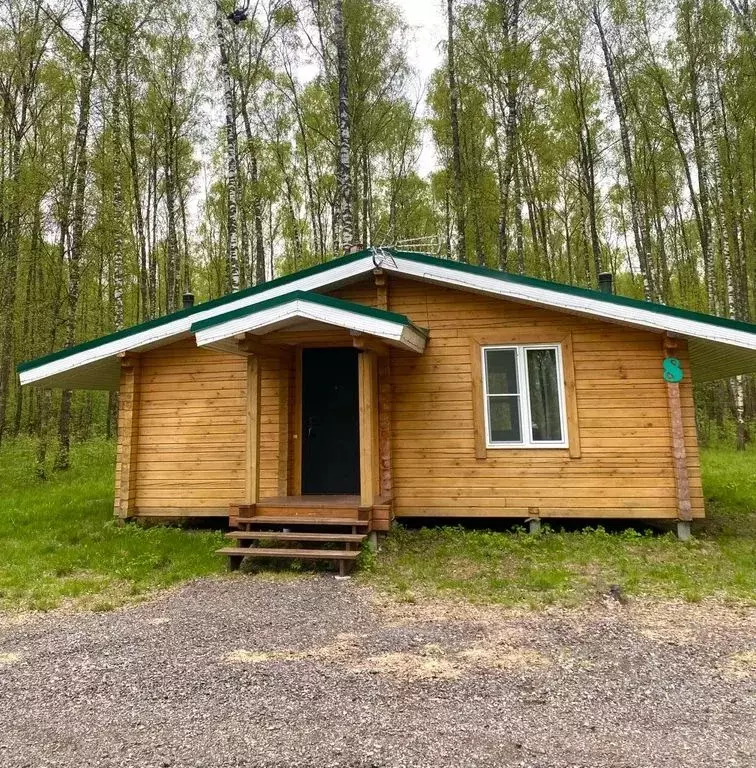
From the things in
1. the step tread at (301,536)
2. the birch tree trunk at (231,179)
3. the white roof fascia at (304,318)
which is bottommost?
the step tread at (301,536)

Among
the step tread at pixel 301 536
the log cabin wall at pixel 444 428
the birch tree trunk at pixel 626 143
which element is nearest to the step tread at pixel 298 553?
the step tread at pixel 301 536

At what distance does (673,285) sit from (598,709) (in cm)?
2702

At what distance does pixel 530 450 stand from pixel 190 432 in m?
4.93

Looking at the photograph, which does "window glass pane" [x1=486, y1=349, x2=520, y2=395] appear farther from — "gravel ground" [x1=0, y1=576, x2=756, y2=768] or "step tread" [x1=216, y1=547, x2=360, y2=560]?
"gravel ground" [x1=0, y1=576, x2=756, y2=768]

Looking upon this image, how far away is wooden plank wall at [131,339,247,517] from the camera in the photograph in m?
7.56

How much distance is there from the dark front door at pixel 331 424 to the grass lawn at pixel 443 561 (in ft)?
4.04

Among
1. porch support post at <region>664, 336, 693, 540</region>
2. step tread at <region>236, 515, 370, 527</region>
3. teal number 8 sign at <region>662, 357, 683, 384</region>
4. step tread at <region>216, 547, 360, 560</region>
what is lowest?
step tread at <region>216, 547, 360, 560</region>

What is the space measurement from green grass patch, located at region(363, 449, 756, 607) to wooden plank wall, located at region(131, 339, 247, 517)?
2.76 metres

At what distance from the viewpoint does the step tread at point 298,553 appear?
17.5ft

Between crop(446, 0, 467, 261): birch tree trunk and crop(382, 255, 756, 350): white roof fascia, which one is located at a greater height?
crop(446, 0, 467, 261): birch tree trunk

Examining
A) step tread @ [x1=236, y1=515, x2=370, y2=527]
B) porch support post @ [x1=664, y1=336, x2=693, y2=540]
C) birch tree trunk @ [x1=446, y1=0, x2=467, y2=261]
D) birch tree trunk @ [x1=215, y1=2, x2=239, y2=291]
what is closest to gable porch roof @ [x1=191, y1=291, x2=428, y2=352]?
step tread @ [x1=236, y1=515, x2=370, y2=527]

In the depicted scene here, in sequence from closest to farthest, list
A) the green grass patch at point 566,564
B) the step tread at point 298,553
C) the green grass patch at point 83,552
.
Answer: the green grass patch at point 566,564, the green grass patch at point 83,552, the step tread at point 298,553

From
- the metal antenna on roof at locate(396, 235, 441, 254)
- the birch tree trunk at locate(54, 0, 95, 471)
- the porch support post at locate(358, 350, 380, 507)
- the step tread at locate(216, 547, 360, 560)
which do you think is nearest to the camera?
the step tread at locate(216, 547, 360, 560)

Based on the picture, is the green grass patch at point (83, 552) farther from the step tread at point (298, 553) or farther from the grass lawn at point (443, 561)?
the step tread at point (298, 553)
